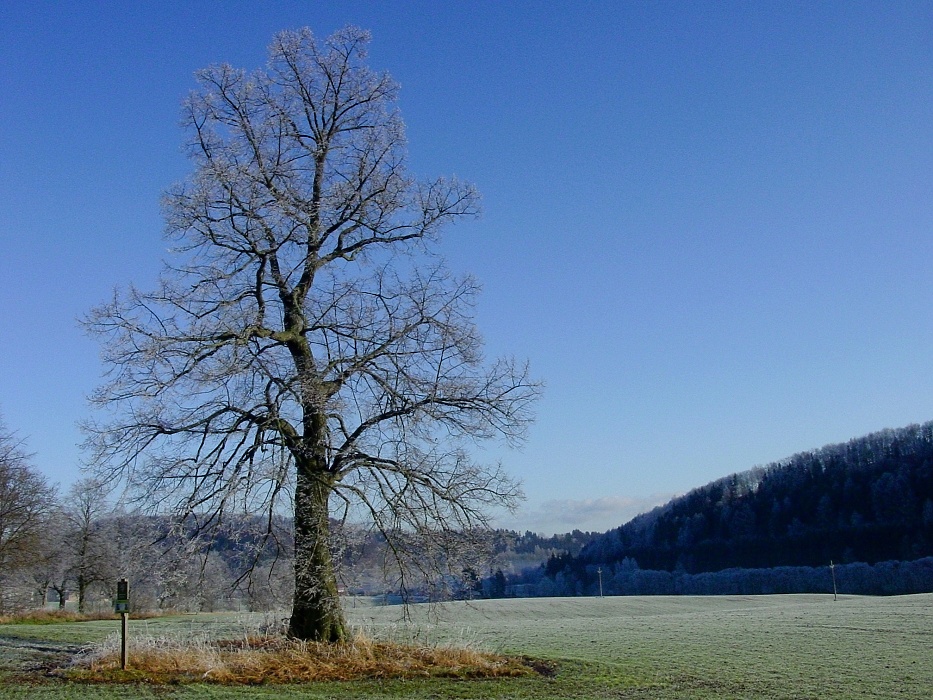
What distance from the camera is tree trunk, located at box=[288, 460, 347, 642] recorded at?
1573 cm

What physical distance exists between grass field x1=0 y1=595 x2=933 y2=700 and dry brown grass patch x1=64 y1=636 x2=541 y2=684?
65 centimetres

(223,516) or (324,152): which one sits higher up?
(324,152)

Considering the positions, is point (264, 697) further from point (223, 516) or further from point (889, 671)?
point (889, 671)

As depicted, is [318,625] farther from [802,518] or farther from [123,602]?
[802,518]

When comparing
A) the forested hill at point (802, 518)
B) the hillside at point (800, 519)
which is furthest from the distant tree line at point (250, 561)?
the forested hill at point (802, 518)

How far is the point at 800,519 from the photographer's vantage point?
130m

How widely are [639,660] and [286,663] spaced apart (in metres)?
8.34

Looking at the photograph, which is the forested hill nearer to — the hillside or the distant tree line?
the hillside

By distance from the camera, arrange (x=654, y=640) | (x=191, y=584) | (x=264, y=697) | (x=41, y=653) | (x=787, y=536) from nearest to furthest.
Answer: (x=264, y=697), (x=191, y=584), (x=41, y=653), (x=654, y=640), (x=787, y=536)

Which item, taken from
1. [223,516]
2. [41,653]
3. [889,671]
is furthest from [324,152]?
[889,671]

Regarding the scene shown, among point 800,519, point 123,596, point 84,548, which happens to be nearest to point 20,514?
point 84,548

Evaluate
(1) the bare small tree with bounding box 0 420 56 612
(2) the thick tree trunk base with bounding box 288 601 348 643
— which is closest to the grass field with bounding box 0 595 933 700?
(2) the thick tree trunk base with bounding box 288 601 348 643

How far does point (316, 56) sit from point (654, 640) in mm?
19025

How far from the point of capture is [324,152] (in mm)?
18469
